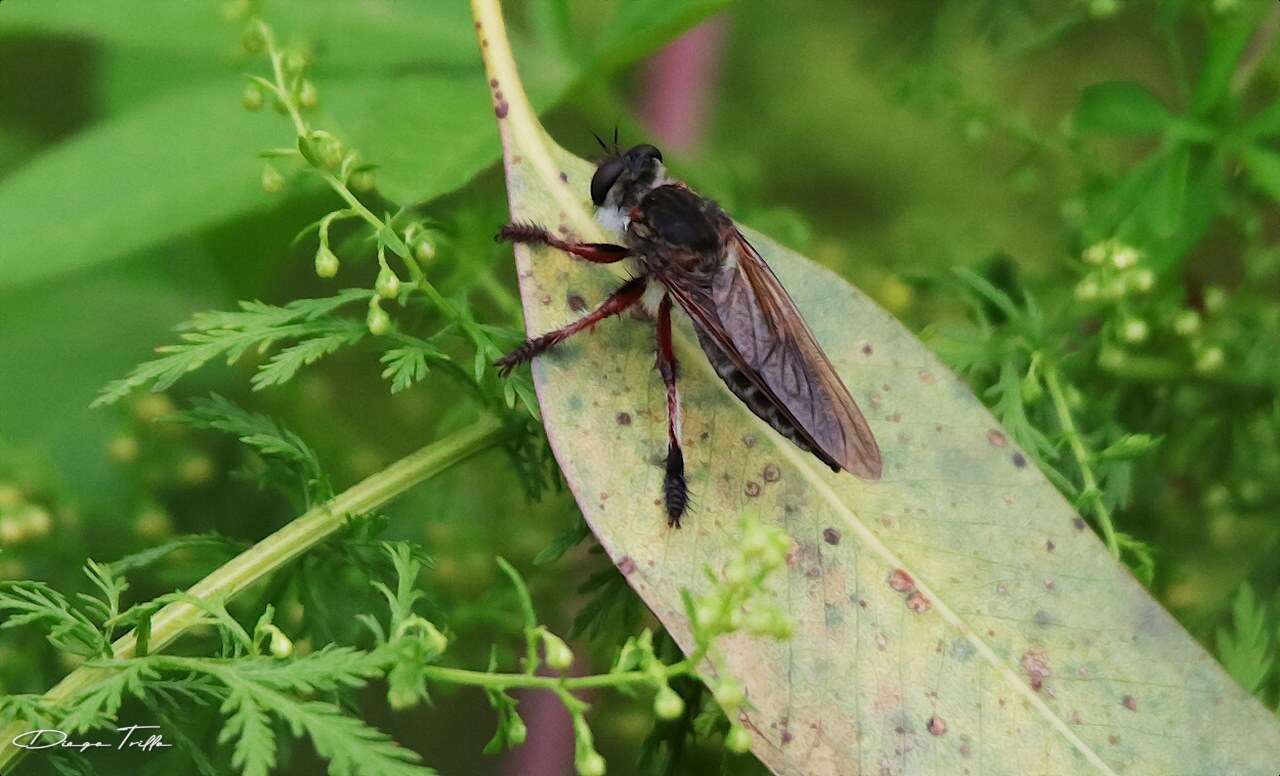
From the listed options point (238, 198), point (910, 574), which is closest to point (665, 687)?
point (910, 574)

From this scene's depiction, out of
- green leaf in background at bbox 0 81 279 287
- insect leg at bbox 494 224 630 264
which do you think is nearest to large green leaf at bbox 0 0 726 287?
green leaf in background at bbox 0 81 279 287

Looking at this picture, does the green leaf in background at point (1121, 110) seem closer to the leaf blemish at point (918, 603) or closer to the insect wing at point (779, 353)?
the insect wing at point (779, 353)

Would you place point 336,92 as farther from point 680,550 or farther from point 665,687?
point 665,687

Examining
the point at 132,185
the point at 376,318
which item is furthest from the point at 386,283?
the point at 132,185

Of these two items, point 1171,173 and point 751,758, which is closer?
point 751,758

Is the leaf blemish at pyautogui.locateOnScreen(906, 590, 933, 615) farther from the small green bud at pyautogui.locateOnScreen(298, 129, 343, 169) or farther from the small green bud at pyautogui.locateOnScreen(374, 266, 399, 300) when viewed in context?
the small green bud at pyautogui.locateOnScreen(298, 129, 343, 169)

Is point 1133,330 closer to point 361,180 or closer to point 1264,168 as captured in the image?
point 1264,168

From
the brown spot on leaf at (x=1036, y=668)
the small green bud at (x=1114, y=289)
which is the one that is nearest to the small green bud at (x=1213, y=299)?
the small green bud at (x=1114, y=289)
